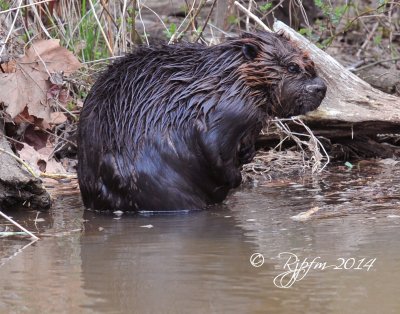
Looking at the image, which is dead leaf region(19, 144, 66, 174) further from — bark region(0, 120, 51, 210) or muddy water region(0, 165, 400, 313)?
bark region(0, 120, 51, 210)

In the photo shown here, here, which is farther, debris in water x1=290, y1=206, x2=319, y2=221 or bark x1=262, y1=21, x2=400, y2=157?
bark x1=262, y1=21, x2=400, y2=157

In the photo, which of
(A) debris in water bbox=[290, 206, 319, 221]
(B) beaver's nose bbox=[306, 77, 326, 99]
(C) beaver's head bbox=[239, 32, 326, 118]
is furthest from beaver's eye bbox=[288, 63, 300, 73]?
(A) debris in water bbox=[290, 206, 319, 221]

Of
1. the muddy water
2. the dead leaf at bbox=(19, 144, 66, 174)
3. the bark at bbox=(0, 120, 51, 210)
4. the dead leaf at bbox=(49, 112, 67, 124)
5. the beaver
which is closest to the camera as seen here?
the muddy water

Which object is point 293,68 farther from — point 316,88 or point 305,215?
point 305,215

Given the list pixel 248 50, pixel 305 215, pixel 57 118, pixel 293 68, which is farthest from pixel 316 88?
pixel 57 118

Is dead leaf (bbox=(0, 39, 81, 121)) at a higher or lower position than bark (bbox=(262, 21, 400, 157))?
higher

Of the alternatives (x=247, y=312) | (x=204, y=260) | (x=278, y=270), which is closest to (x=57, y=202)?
(x=204, y=260)

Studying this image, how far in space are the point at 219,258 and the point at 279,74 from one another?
1.77 m

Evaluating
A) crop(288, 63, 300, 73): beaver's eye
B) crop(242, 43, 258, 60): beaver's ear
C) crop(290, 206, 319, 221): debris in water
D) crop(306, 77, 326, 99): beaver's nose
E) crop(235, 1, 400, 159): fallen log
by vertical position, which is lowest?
crop(290, 206, 319, 221): debris in water

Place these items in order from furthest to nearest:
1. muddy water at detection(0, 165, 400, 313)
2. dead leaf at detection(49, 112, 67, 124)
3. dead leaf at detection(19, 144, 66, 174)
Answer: dead leaf at detection(49, 112, 67, 124) → dead leaf at detection(19, 144, 66, 174) → muddy water at detection(0, 165, 400, 313)

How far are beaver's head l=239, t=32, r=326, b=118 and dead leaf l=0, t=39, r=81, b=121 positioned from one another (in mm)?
1405

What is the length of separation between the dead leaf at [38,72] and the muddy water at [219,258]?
868 mm

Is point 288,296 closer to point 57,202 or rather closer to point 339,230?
point 339,230

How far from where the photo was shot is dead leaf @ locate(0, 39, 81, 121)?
20.0ft
